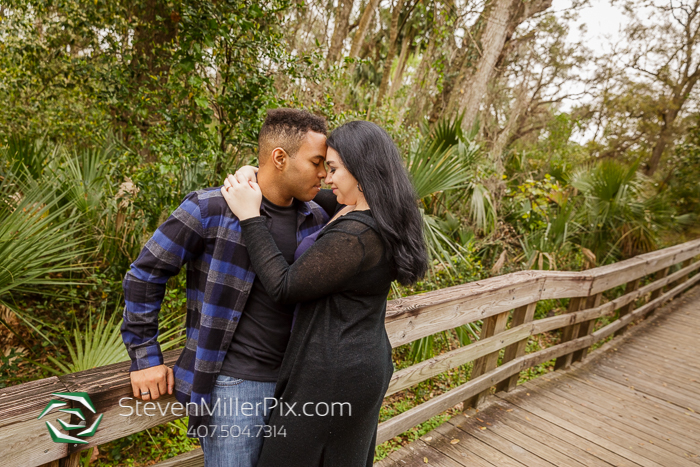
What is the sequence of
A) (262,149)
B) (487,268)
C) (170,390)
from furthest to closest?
1. (487,268)
2. (262,149)
3. (170,390)

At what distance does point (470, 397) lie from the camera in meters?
3.28

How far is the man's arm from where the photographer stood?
135 centimetres

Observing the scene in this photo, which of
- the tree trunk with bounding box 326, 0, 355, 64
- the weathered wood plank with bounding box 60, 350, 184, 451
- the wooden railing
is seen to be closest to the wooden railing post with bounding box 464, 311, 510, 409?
the wooden railing

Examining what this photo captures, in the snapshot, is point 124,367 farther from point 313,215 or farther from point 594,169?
point 594,169

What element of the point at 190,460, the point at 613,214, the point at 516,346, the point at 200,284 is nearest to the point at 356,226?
the point at 200,284

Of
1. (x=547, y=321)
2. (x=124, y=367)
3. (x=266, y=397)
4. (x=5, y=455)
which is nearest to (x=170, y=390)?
(x=124, y=367)

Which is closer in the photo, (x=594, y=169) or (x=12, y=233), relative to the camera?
(x=12, y=233)

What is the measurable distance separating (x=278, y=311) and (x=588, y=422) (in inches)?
128

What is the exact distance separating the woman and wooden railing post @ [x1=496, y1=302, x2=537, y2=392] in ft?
8.13

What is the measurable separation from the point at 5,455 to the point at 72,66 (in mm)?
4693

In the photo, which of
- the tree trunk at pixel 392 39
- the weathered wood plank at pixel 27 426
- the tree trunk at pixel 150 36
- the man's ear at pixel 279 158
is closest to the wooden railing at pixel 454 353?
the weathered wood plank at pixel 27 426

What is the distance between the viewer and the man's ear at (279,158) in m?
1.53

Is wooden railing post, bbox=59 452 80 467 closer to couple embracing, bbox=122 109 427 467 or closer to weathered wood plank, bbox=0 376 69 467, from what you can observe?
weathered wood plank, bbox=0 376 69 467

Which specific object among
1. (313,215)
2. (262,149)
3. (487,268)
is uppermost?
(262,149)
